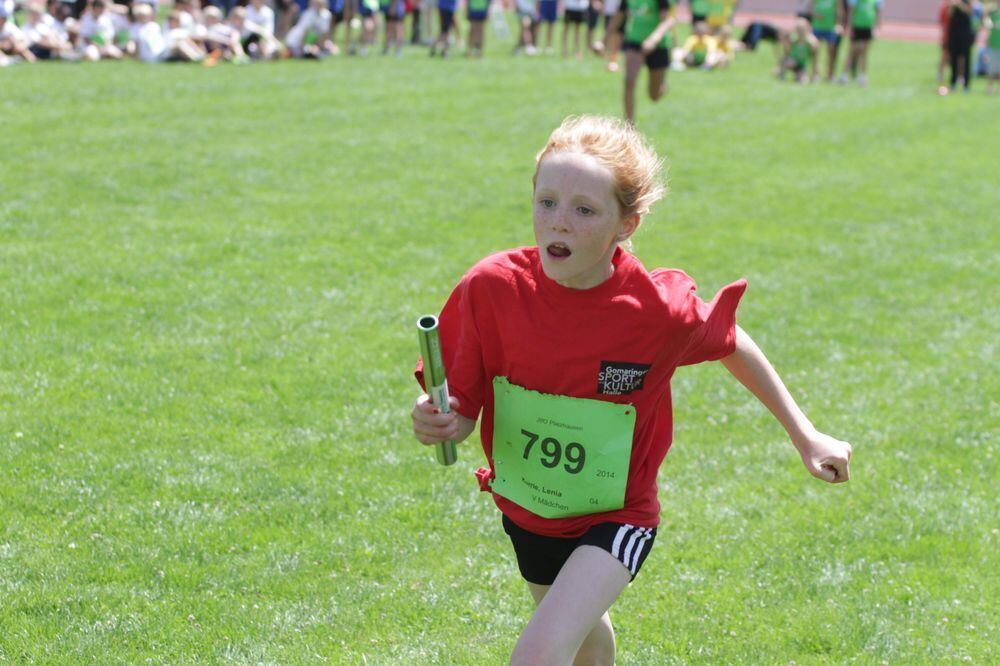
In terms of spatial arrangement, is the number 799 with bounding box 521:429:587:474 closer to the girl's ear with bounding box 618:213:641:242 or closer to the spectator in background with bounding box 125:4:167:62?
the girl's ear with bounding box 618:213:641:242

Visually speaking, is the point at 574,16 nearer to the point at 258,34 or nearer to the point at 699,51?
the point at 699,51

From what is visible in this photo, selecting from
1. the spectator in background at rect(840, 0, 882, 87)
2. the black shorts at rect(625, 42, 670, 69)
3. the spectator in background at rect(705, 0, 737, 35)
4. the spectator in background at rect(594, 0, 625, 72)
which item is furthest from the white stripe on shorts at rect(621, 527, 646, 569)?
the spectator in background at rect(705, 0, 737, 35)

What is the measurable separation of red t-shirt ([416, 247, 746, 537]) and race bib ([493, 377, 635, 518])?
34mm

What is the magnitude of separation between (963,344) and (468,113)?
31.1ft

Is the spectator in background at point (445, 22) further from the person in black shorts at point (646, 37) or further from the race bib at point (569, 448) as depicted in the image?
the race bib at point (569, 448)

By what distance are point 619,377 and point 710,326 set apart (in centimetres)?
32

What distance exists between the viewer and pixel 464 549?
511 cm

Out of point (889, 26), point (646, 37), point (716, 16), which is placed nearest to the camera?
point (646, 37)

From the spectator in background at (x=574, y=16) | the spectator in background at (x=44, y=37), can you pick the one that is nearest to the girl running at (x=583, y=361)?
the spectator in background at (x=44, y=37)

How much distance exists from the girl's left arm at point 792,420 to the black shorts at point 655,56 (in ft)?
37.0

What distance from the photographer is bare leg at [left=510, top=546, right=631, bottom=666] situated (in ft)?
10.0

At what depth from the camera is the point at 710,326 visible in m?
3.42

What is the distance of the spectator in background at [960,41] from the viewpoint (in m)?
22.7

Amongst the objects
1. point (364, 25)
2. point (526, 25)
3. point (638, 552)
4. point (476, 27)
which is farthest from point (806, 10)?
point (638, 552)
